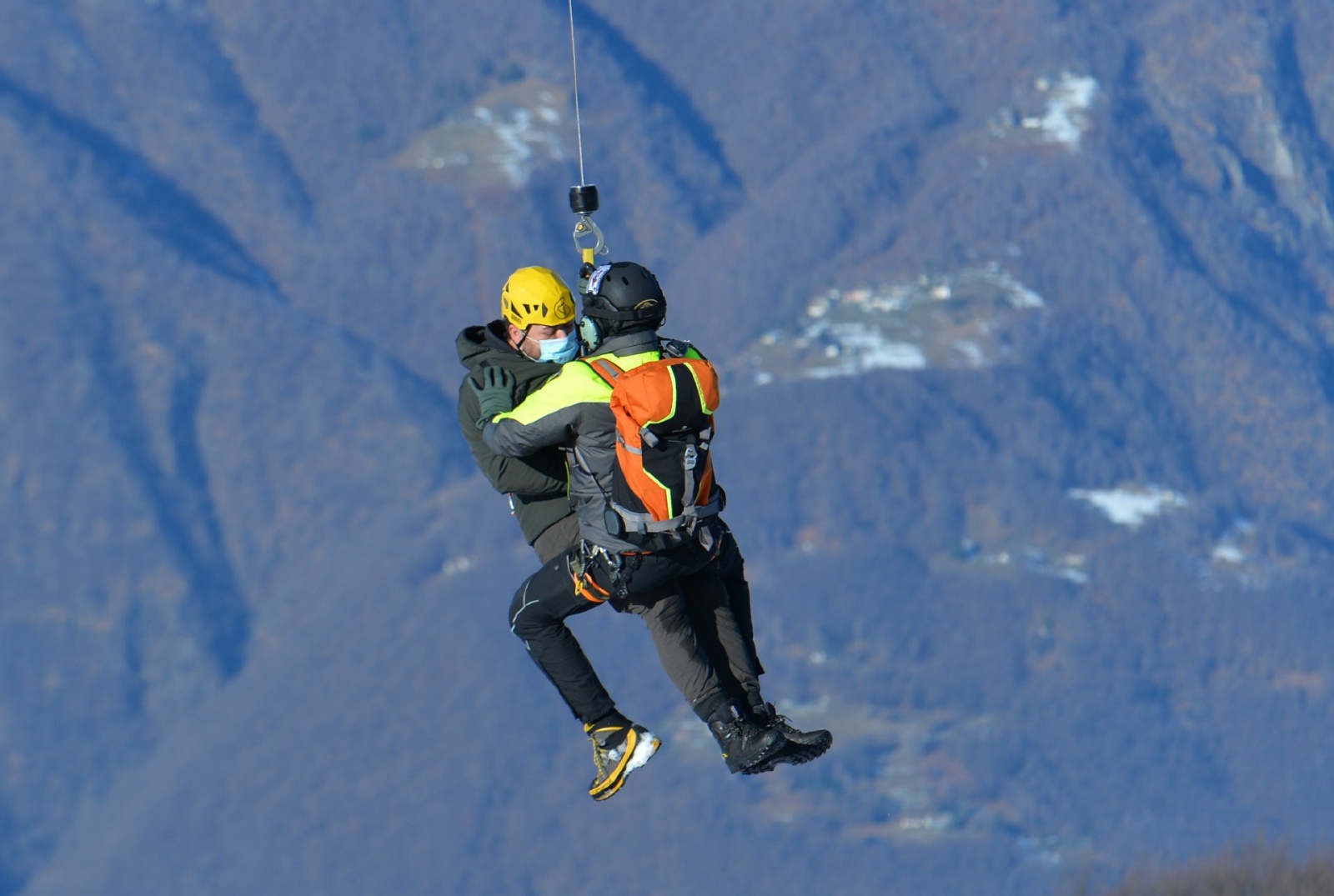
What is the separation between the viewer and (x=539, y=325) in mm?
15023

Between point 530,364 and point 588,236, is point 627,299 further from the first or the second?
point 588,236

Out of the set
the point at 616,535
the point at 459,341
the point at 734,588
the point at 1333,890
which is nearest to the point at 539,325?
the point at 459,341

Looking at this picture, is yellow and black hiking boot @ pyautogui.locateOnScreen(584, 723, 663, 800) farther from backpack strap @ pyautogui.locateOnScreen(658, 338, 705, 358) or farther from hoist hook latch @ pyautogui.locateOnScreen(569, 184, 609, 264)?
hoist hook latch @ pyautogui.locateOnScreen(569, 184, 609, 264)

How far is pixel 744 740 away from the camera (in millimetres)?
15188

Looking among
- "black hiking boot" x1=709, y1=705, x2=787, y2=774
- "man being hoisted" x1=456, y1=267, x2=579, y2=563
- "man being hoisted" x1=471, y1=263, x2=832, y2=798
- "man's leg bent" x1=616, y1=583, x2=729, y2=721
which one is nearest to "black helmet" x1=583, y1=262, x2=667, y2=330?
"man being hoisted" x1=471, y1=263, x2=832, y2=798

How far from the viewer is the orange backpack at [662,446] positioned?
45.9 ft

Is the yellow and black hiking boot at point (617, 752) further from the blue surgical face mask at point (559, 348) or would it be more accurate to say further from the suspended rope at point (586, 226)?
the suspended rope at point (586, 226)

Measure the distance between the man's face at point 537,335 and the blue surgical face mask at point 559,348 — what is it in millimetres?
22

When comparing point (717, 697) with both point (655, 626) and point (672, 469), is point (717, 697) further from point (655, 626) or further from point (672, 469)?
point (672, 469)

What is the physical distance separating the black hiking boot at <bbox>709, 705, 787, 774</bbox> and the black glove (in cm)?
321

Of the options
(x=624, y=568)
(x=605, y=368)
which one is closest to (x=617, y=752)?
(x=624, y=568)

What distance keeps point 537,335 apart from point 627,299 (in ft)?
3.26

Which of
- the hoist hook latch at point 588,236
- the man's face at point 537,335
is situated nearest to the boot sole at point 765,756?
the man's face at point 537,335

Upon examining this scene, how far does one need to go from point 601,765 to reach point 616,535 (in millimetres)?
2426
